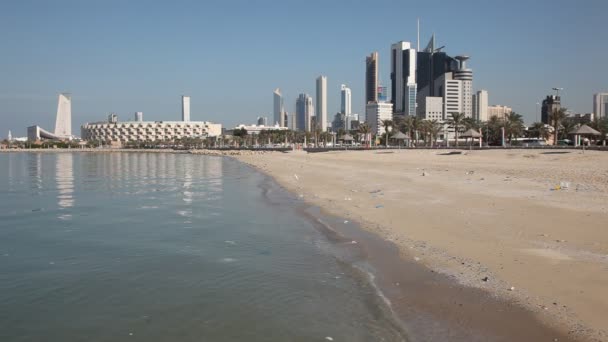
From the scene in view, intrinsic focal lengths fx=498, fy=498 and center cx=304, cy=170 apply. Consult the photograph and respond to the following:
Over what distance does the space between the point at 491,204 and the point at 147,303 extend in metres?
13.3

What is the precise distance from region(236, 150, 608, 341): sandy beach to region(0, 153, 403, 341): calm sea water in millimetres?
2153

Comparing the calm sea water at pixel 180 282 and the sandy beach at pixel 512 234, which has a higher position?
the sandy beach at pixel 512 234

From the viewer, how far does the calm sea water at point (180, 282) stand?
7.38 metres

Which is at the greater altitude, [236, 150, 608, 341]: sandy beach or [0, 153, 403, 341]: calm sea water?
[236, 150, 608, 341]: sandy beach

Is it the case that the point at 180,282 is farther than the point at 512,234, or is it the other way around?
the point at 512,234

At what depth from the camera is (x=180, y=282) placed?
385 inches

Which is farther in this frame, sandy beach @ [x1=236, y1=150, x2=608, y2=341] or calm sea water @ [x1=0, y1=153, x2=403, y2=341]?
sandy beach @ [x1=236, y1=150, x2=608, y2=341]

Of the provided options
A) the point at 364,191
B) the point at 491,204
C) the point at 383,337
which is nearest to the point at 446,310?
the point at 383,337

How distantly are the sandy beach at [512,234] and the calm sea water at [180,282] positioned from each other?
2153 mm

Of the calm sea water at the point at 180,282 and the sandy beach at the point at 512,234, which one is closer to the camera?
the calm sea water at the point at 180,282

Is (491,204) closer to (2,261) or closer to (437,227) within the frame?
(437,227)

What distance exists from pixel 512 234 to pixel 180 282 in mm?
8257

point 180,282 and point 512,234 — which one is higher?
point 512,234

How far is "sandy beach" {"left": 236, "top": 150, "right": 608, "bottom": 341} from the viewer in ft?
25.7
